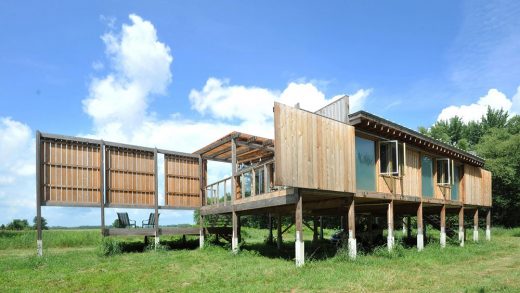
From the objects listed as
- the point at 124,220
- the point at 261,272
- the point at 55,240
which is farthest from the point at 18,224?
the point at 261,272

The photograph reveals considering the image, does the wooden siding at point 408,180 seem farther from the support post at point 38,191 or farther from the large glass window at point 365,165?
the support post at point 38,191

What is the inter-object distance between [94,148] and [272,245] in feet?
31.9

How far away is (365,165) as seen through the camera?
15609 mm

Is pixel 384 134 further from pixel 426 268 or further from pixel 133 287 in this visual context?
pixel 133 287

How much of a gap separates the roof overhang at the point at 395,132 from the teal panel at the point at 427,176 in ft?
1.77

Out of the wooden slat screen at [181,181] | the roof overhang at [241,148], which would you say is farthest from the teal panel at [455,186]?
the wooden slat screen at [181,181]

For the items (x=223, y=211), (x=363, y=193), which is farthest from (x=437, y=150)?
(x=223, y=211)

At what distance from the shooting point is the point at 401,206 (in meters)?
19.9

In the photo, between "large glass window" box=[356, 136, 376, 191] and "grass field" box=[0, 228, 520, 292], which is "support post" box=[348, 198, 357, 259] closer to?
"grass field" box=[0, 228, 520, 292]

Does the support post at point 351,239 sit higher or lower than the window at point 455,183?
lower

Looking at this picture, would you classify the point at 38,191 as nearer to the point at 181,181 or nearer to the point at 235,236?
the point at 181,181

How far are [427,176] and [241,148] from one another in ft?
29.7

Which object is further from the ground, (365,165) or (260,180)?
(365,165)

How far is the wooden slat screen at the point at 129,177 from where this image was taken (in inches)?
708
